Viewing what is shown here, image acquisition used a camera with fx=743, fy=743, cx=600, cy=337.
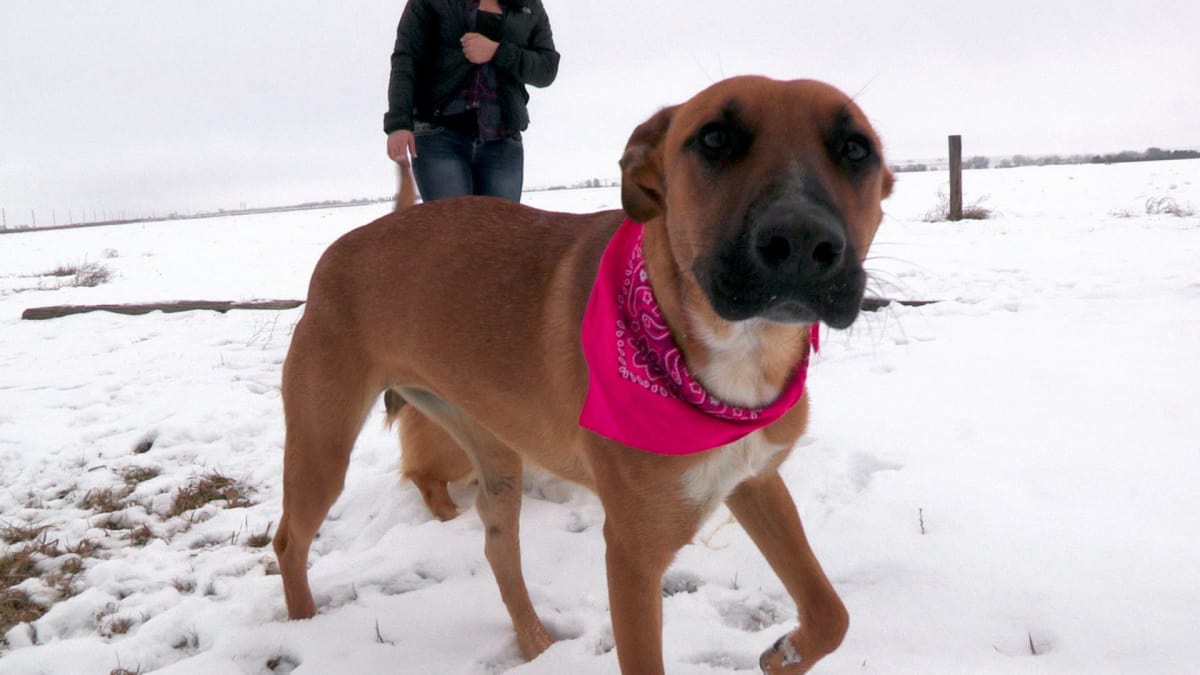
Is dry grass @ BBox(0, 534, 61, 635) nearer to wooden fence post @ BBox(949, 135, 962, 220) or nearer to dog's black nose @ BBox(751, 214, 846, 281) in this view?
dog's black nose @ BBox(751, 214, 846, 281)

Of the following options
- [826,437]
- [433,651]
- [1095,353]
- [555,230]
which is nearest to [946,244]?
[1095,353]

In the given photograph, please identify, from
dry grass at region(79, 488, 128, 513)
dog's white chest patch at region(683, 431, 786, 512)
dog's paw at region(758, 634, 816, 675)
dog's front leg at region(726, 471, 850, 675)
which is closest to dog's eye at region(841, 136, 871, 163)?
dog's white chest patch at region(683, 431, 786, 512)

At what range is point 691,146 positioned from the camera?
201cm

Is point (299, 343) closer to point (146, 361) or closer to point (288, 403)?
point (288, 403)

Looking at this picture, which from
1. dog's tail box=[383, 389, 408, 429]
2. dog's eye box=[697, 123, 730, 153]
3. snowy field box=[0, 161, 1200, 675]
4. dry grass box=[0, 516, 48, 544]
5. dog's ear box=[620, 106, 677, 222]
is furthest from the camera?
dog's tail box=[383, 389, 408, 429]

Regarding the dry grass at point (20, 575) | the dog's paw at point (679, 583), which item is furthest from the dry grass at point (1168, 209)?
the dry grass at point (20, 575)

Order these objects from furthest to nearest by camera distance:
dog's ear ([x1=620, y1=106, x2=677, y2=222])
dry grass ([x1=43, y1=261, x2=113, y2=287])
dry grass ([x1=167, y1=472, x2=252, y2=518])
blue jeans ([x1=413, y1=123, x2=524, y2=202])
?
1. dry grass ([x1=43, y1=261, x2=113, y2=287])
2. blue jeans ([x1=413, y1=123, x2=524, y2=202])
3. dry grass ([x1=167, y1=472, x2=252, y2=518])
4. dog's ear ([x1=620, y1=106, x2=677, y2=222])

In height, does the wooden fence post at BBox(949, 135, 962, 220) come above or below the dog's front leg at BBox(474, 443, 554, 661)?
above

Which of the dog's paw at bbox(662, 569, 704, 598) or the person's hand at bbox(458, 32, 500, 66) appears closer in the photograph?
the dog's paw at bbox(662, 569, 704, 598)

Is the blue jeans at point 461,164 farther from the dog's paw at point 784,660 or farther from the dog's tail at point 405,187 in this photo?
the dog's paw at point 784,660

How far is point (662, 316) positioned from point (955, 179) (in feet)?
45.3

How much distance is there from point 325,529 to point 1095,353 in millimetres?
4611

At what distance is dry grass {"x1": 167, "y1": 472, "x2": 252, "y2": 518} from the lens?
375 cm

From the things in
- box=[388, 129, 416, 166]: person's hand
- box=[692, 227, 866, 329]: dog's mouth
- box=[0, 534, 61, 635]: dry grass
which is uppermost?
box=[388, 129, 416, 166]: person's hand
